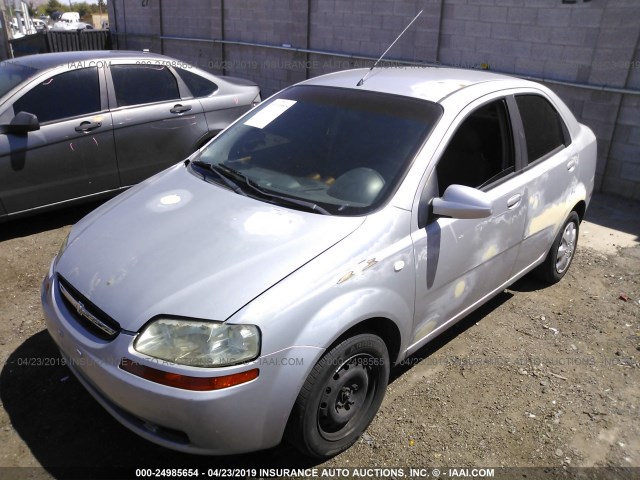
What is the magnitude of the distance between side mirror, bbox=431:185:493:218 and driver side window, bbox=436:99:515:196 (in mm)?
184

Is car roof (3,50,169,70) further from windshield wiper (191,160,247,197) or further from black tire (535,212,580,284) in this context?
black tire (535,212,580,284)

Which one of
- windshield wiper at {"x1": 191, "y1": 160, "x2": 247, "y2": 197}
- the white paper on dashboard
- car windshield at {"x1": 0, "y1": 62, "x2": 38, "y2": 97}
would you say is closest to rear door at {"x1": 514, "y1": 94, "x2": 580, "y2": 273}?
the white paper on dashboard

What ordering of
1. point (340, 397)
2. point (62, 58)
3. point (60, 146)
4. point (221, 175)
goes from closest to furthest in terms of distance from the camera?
point (340, 397), point (221, 175), point (60, 146), point (62, 58)

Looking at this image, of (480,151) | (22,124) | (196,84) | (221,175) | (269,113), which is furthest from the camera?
(196,84)

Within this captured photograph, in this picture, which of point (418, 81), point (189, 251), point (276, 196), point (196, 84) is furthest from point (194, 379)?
point (196, 84)

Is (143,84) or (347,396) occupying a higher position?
(143,84)

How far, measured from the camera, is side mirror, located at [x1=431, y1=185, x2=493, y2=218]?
2.72 metres

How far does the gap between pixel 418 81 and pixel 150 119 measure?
10.6 feet

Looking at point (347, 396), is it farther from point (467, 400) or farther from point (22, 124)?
point (22, 124)

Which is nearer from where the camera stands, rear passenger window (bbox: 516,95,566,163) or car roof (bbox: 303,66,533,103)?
car roof (bbox: 303,66,533,103)

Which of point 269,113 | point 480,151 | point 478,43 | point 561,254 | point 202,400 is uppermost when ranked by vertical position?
point 478,43

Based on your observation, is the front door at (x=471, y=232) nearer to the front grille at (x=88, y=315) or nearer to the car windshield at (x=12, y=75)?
the front grille at (x=88, y=315)

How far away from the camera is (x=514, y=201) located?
135 inches

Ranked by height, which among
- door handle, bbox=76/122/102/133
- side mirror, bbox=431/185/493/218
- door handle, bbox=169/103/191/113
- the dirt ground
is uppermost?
side mirror, bbox=431/185/493/218
